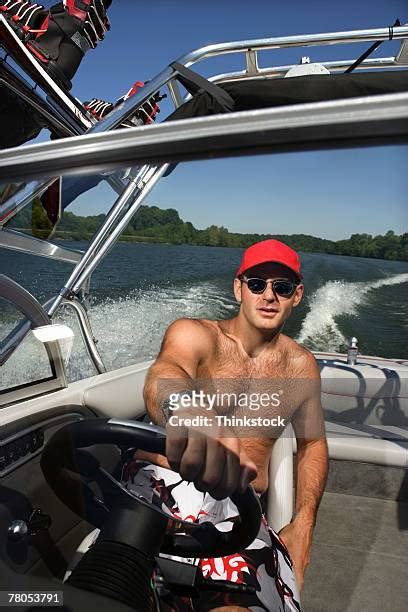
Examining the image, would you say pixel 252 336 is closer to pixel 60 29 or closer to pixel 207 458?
pixel 207 458

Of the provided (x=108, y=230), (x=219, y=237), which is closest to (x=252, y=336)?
(x=219, y=237)

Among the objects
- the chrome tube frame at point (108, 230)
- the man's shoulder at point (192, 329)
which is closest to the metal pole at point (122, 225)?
the chrome tube frame at point (108, 230)

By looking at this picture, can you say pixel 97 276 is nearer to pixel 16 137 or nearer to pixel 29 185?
pixel 29 185

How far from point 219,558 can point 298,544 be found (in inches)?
12.3

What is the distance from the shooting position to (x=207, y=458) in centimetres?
76

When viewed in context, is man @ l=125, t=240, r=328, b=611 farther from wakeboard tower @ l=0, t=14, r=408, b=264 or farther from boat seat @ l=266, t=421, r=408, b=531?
wakeboard tower @ l=0, t=14, r=408, b=264

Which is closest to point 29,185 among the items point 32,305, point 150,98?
point 32,305

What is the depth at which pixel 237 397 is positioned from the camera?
0.81m

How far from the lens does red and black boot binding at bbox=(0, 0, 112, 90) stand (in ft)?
7.13

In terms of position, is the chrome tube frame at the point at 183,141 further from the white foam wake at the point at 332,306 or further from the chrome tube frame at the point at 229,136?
the white foam wake at the point at 332,306

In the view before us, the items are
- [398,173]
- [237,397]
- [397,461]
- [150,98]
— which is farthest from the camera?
[150,98]

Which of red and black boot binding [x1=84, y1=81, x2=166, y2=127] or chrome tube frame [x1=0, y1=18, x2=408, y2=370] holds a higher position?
red and black boot binding [x1=84, y1=81, x2=166, y2=127]

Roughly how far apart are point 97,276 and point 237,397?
0.33 m

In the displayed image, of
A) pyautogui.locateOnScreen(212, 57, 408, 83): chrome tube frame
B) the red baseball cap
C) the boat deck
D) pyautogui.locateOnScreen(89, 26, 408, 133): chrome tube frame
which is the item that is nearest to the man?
the red baseball cap
